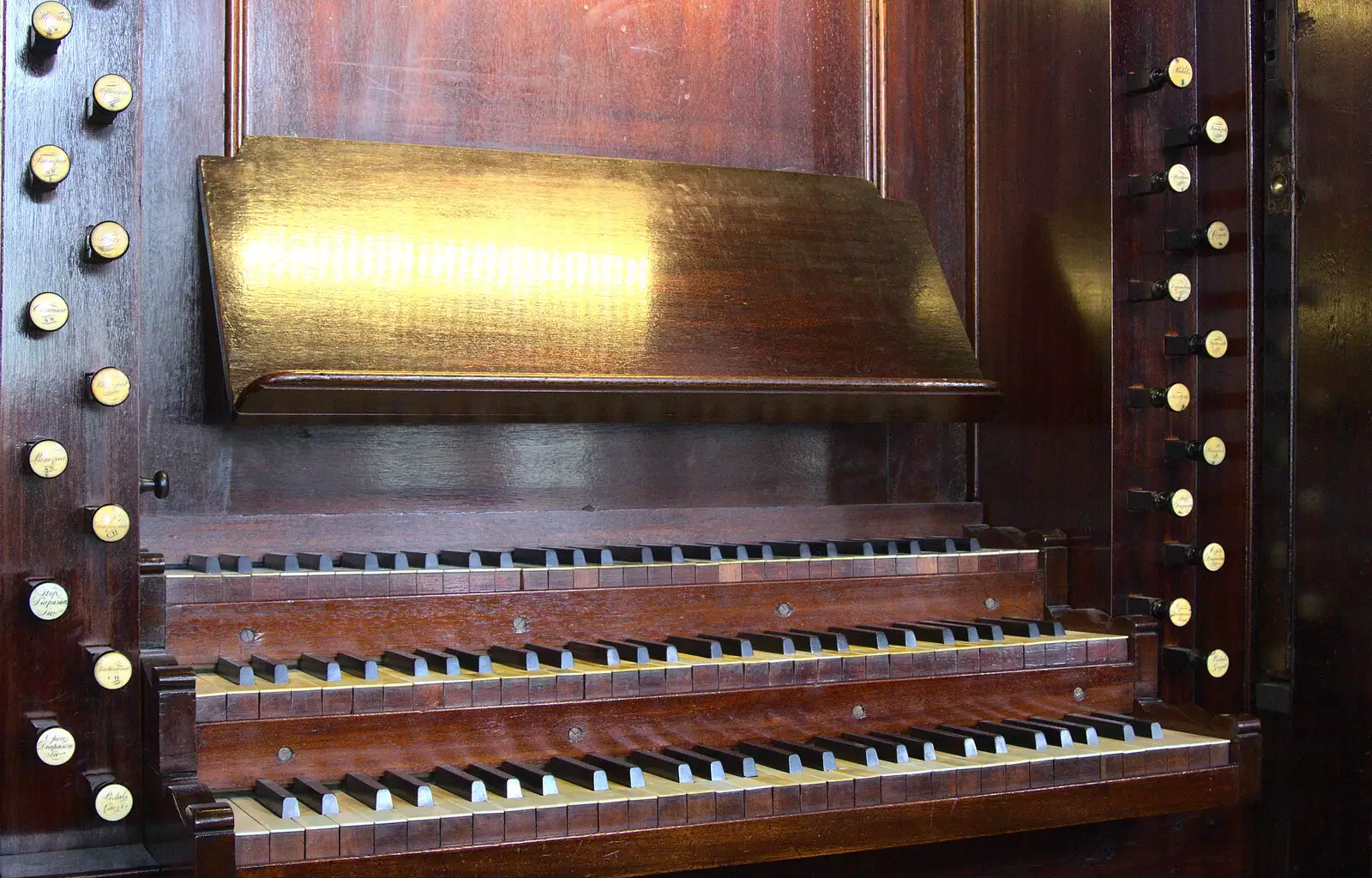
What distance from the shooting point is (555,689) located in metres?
2.40

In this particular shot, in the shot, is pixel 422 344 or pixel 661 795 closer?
pixel 661 795

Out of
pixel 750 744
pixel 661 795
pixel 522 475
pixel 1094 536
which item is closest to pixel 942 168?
pixel 1094 536

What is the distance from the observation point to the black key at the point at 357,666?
2354 millimetres

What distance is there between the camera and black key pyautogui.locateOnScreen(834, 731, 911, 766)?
8.22 feet

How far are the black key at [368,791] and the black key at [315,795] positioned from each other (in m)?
0.03

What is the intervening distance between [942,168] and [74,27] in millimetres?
2108

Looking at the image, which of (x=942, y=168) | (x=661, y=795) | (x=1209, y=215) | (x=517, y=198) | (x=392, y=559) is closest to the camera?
(x=661, y=795)

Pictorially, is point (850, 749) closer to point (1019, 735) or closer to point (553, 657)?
point (1019, 735)

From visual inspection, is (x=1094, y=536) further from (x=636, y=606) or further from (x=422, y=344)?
(x=422, y=344)

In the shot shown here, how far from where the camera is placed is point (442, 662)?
2.43m

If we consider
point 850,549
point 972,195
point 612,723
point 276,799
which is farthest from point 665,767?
point 972,195

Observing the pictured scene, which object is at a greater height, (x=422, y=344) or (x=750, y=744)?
(x=422, y=344)

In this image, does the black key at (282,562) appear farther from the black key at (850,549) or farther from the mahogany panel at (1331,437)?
the mahogany panel at (1331,437)

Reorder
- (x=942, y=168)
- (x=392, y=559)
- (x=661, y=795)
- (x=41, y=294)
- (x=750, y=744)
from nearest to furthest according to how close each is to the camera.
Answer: (x=661, y=795) < (x=41, y=294) < (x=750, y=744) < (x=392, y=559) < (x=942, y=168)
